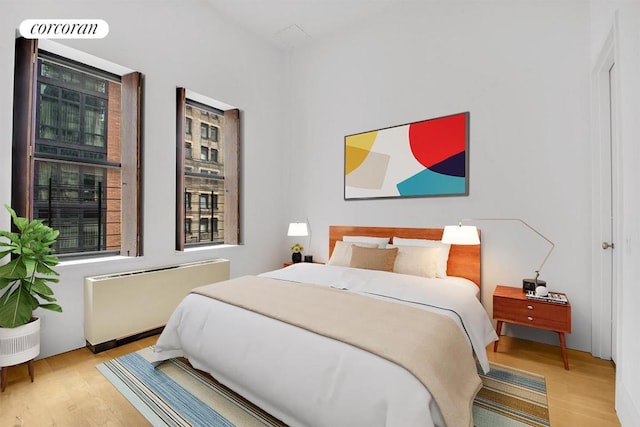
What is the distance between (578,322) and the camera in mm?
2602

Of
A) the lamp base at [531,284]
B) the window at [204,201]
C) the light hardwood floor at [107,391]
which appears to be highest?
the window at [204,201]

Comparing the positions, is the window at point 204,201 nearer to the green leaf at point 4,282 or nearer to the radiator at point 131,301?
the radiator at point 131,301

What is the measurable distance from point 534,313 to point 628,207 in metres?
1.08

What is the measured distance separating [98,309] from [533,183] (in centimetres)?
394

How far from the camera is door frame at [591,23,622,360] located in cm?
241

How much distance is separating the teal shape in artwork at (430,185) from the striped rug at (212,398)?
1650 mm

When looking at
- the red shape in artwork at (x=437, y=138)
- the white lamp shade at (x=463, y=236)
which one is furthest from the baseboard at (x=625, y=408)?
the red shape in artwork at (x=437, y=138)

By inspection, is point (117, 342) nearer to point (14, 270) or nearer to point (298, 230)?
point (14, 270)

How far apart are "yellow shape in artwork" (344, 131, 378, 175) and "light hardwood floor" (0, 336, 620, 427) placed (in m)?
2.39

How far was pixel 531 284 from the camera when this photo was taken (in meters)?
2.61

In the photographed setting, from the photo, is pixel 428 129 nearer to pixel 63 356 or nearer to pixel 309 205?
pixel 309 205

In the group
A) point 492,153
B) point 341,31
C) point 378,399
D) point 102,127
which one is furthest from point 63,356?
point 341,31

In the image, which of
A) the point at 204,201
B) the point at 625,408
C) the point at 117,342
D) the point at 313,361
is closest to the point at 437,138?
the point at 625,408

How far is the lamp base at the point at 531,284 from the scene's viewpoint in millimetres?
2580
